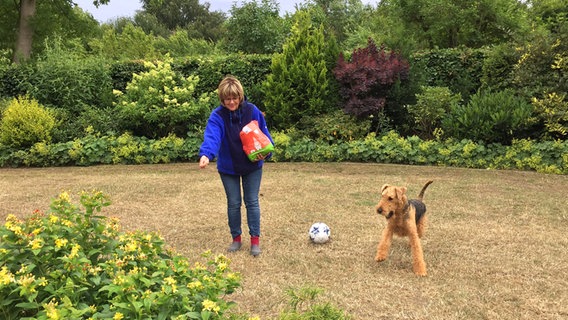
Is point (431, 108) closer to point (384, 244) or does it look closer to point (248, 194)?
point (384, 244)

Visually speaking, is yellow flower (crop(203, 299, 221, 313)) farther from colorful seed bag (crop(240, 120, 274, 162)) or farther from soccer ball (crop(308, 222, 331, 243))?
soccer ball (crop(308, 222, 331, 243))

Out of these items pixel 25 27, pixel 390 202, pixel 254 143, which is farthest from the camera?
pixel 25 27

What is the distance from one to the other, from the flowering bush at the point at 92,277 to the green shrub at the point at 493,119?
7.38 m

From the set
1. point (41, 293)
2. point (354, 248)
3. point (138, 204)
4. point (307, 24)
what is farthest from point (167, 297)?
point (307, 24)

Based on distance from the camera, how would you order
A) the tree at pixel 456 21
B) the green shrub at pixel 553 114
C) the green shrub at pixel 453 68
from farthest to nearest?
1. the tree at pixel 456 21
2. the green shrub at pixel 453 68
3. the green shrub at pixel 553 114

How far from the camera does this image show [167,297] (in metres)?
1.68

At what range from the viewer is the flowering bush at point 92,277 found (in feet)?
5.43

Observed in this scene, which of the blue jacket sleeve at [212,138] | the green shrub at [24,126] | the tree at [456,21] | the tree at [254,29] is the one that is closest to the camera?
the blue jacket sleeve at [212,138]

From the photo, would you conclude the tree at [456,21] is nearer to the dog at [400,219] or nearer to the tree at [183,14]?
the dog at [400,219]

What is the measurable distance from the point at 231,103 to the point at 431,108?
6286mm

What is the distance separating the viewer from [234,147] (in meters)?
3.88

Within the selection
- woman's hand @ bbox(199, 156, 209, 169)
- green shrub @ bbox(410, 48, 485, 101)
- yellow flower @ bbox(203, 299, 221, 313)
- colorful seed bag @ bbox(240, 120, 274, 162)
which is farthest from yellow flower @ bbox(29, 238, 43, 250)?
green shrub @ bbox(410, 48, 485, 101)

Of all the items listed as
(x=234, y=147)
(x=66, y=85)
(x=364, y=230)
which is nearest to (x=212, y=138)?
(x=234, y=147)

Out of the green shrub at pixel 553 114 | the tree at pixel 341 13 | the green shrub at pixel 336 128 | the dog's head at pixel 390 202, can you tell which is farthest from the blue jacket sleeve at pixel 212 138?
the tree at pixel 341 13
